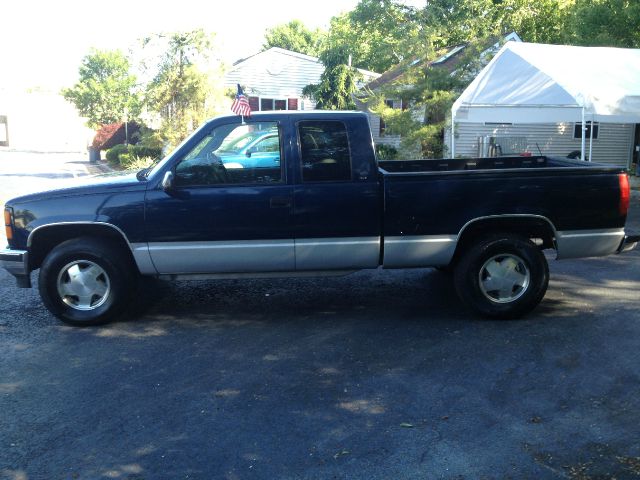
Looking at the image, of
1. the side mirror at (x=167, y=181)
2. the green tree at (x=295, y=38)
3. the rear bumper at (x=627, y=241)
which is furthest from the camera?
the green tree at (x=295, y=38)

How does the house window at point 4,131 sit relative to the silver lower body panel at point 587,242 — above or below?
above

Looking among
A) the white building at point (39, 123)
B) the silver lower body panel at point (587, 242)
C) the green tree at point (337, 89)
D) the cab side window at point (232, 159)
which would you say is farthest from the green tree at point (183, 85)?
the white building at point (39, 123)

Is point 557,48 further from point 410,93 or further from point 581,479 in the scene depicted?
point 581,479

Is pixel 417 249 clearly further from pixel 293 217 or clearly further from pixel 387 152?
pixel 387 152

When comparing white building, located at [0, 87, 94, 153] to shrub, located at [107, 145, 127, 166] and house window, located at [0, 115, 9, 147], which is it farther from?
shrub, located at [107, 145, 127, 166]

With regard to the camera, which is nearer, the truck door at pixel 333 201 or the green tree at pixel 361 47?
the truck door at pixel 333 201

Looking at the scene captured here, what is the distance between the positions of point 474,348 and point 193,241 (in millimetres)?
2671

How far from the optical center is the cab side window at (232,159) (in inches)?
232

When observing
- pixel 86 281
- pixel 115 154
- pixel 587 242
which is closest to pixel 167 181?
pixel 86 281

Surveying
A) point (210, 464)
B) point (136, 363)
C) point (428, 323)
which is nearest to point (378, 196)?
point (428, 323)

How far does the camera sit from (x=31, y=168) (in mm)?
28000

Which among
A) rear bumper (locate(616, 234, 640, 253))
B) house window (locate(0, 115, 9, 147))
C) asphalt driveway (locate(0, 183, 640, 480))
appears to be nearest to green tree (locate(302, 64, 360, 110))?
asphalt driveway (locate(0, 183, 640, 480))

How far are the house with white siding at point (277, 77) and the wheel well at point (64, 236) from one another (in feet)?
91.2

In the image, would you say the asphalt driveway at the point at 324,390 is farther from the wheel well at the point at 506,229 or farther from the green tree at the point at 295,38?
the green tree at the point at 295,38
